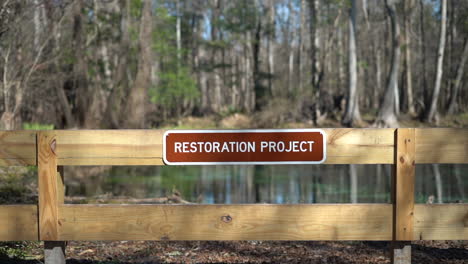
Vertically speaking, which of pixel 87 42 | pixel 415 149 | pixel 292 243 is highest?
pixel 87 42

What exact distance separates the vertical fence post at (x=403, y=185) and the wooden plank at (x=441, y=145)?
82 mm

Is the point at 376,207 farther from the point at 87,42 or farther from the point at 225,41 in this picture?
the point at 225,41

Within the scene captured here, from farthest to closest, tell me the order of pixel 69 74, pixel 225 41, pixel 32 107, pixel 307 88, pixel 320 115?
1. pixel 225 41
2. pixel 307 88
3. pixel 320 115
4. pixel 32 107
5. pixel 69 74

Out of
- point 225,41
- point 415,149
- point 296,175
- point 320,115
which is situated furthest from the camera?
point 225,41

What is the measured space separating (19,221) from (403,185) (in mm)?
3115

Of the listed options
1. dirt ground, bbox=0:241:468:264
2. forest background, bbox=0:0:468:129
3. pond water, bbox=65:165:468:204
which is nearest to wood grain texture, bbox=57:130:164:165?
dirt ground, bbox=0:241:468:264

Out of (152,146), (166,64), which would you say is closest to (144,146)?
(152,146)

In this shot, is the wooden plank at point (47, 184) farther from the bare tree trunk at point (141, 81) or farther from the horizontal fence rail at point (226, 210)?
the bare tree trunk at point (141, 81)

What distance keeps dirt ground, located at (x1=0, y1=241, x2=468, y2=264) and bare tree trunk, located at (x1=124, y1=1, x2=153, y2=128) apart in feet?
54.0

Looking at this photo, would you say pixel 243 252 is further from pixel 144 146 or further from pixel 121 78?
pixel 121 78

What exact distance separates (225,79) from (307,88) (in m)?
14.8

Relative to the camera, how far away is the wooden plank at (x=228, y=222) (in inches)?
159

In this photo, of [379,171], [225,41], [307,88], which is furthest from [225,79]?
[379,171]

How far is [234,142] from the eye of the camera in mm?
4035
